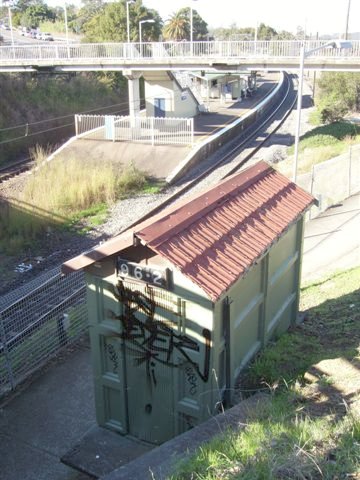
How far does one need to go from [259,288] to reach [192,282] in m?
1.93

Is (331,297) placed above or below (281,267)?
below

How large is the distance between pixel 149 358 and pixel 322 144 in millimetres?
26170

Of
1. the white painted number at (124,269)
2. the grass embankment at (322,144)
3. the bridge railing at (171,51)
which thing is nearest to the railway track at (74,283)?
the grass embankment at (322,144)

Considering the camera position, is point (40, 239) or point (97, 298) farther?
point (40, 239)

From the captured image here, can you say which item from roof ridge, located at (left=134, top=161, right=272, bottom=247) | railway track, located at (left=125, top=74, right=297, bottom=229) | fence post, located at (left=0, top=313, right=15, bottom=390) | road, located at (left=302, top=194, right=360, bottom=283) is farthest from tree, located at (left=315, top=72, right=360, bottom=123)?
fence post, located at (left=0, top=313, right=15, bottom=390)

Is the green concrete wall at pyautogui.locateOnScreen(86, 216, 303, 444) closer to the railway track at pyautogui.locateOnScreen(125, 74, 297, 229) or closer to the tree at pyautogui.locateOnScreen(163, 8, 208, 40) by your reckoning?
the railway track at pyautogui.locateOnScreen(125, 74, 297, 229)

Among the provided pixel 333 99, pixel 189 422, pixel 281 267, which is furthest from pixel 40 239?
pixel 333 99

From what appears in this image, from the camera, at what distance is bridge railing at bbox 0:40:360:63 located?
26.7 metres

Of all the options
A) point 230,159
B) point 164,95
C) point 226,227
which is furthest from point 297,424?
point 164,95

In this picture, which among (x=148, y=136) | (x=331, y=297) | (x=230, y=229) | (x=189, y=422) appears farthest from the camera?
(x=148, y=136)

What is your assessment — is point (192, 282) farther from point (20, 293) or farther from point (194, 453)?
point (20, 293)

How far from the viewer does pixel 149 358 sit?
595 cm

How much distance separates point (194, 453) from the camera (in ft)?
15.2

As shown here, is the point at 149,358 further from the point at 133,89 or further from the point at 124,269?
the point at 133,89
